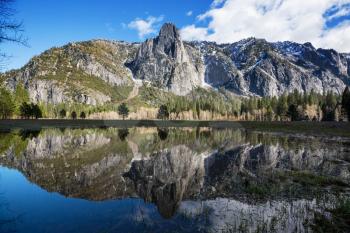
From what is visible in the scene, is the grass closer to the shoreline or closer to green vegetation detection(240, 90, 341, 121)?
the shoreline

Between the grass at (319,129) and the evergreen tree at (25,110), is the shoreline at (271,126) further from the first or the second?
the evergreen tree at (25,110)

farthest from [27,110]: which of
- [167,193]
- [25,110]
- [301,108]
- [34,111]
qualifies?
[167,193]

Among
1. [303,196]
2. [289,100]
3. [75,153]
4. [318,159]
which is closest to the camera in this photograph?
[303,196]

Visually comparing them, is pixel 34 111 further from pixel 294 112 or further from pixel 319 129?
pixel 294 112

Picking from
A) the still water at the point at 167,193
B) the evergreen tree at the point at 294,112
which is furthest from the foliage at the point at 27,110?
the evergreen tree at the point at 294,112

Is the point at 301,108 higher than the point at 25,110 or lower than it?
higher

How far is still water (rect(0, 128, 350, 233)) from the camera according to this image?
14.5m

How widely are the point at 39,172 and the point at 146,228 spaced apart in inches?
646

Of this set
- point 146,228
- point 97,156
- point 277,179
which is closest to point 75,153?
point 97,156

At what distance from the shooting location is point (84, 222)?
47.9 feet

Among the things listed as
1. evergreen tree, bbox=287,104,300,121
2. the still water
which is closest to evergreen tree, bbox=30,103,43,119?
evergreen tree, bbox=287,104,300,121

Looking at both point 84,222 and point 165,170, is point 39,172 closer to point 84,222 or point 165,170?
point 165,170

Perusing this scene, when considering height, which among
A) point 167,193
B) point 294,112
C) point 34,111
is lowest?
point 167,193

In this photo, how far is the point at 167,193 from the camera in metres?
20.5
